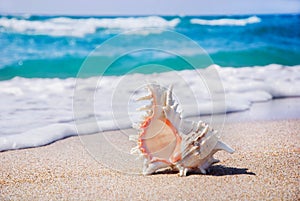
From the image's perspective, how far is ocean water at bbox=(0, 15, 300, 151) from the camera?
4414mm

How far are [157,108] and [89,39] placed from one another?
765cm

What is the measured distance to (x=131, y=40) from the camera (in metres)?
9.52

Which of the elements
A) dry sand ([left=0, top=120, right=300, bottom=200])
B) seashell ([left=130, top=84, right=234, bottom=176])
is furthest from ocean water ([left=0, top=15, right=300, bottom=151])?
seashell ([left=130, top=84, right=234, bottom=176])

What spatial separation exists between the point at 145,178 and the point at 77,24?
29.1 ft

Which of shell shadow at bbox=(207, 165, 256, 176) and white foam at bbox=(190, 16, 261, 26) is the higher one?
shell shadow at bbox=(207, 165, 256, 176)

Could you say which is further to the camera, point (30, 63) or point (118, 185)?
point (30, 63)

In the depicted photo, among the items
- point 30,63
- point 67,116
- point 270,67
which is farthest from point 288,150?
point 30,63

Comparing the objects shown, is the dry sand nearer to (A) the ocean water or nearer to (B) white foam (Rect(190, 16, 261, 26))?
(A) the ocean water

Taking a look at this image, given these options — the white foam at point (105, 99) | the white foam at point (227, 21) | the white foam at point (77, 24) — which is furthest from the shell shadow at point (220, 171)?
the white foam at point (227, 21)

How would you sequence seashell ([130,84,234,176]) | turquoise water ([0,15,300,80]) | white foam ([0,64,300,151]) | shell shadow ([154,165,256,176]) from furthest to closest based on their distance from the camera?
turquoise water ([0,15,300,80]), white foam ([0,64,300,151]), shell shadow ([154,165,256,176]), seashell ([130,84,234,176])

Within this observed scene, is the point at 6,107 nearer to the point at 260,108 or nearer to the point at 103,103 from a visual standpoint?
the point at 103,103

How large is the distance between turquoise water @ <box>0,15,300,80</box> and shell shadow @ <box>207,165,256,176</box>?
10.7ft

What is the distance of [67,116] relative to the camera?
4488mm

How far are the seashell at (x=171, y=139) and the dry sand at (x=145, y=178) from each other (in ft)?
0.31
